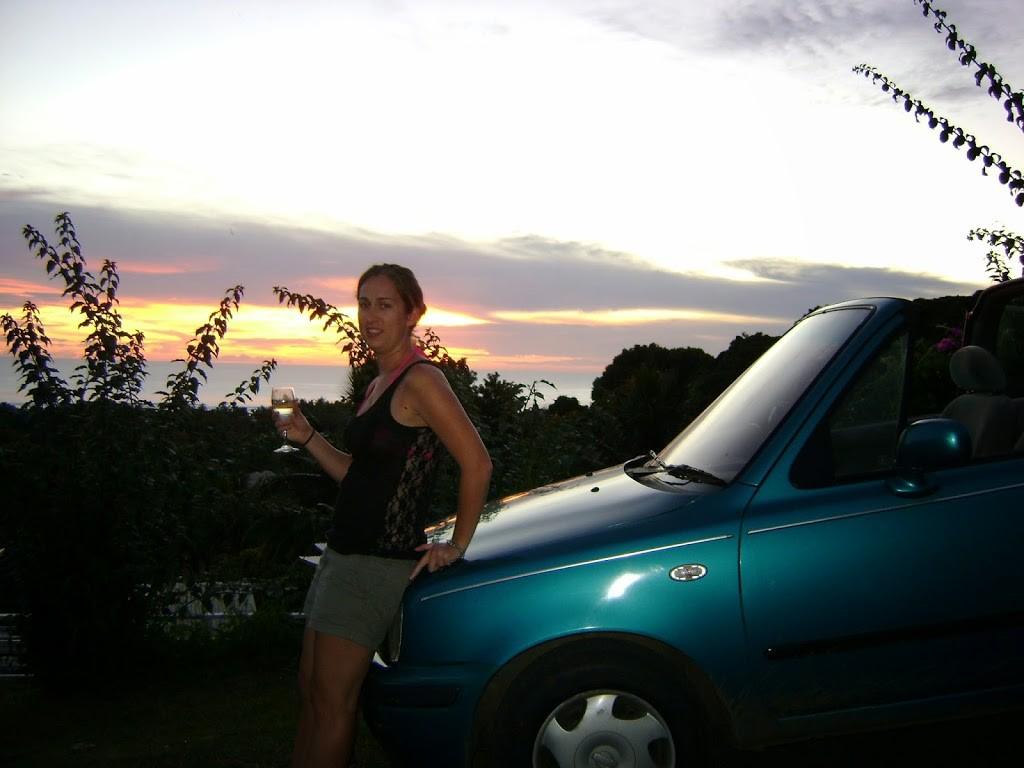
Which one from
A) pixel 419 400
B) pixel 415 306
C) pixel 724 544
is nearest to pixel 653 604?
pixel 724 544

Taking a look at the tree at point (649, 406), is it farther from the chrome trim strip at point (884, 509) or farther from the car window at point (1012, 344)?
the chrome trim strip at point (884, 509)

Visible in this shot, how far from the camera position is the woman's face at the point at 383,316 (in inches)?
150

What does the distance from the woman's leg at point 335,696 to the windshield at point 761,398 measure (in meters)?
1.42

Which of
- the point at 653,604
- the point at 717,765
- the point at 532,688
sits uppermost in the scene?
the point at 653,604

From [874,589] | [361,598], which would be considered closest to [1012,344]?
[874,589]

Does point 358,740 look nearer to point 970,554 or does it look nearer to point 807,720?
point 807,720

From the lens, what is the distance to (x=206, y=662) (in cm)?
676

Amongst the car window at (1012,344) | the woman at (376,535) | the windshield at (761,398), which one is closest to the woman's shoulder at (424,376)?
the woman at (376,535)

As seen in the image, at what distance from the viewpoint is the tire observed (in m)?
3.44

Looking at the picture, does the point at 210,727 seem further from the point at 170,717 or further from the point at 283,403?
the point at 283,403

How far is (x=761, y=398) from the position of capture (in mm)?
4203

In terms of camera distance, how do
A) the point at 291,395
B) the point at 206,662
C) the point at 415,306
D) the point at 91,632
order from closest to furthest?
the point at 415,306 → the point at 291,395 → the point at 91,632 → the point at 206,662

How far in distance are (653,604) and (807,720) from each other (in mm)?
677

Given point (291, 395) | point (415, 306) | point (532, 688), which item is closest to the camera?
point (532, 688)
